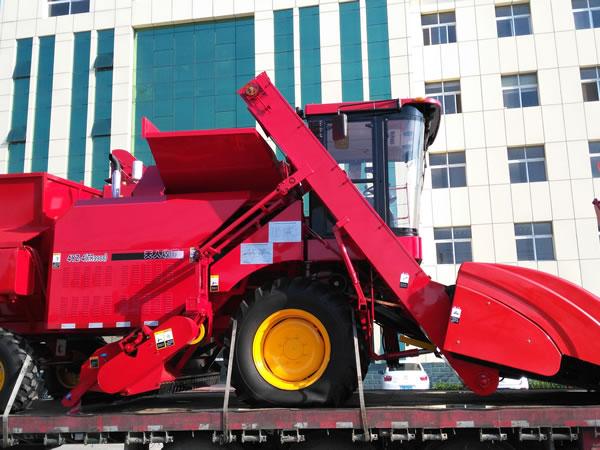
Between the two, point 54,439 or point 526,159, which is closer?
point 54,439

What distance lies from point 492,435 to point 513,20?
24.4m

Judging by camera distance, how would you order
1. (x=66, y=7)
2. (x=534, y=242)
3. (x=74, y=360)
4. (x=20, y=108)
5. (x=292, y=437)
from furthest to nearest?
(x=66, y=7) → (x=20, y=108) → (x=534, y=242) → (x=74, y=360) → (x=292, y=437)

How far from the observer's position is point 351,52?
989 inches

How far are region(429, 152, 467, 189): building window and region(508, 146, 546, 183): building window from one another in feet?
6.67

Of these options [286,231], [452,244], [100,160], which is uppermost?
[100,160]

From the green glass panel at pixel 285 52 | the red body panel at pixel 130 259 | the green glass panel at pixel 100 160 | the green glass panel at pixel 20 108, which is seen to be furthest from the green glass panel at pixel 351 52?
the red body panel at pixel 130 259

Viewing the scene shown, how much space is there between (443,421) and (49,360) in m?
5.31

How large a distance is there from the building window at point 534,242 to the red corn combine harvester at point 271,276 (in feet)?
59.3

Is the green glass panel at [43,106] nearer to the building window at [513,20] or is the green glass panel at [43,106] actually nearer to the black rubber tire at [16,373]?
the building window at [513,20]

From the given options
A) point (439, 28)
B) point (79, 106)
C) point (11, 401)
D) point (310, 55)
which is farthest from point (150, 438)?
point (439, 28)

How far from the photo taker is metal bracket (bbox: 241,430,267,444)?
5.20 meters

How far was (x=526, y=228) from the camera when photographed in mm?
23234

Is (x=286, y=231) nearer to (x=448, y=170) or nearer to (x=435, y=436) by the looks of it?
(x=435, y=436)

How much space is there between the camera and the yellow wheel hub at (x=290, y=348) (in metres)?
5.73
